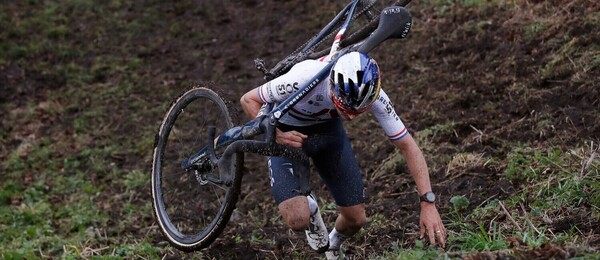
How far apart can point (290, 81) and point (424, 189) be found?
1.14 meters

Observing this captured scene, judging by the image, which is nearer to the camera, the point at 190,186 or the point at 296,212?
the point at 296,212

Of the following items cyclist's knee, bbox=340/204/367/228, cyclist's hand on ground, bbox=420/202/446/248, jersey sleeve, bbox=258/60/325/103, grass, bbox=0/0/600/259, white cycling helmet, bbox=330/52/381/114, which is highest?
white cycling helmet, bbox=330/52/381/114

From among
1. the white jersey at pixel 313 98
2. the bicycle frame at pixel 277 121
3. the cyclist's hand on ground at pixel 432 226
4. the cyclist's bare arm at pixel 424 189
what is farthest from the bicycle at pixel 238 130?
the cyclist's hand on ground at pixel 432 226

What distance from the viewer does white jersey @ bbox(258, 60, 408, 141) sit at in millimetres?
5441

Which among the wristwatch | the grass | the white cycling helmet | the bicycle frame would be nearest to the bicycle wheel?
the bicycle frame

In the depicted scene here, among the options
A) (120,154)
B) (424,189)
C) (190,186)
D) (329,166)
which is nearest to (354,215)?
(329,166)

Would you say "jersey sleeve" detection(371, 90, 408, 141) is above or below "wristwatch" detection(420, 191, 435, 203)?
above

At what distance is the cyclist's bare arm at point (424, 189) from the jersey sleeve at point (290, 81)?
2.44ft

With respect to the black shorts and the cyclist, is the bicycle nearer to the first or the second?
the cyclist

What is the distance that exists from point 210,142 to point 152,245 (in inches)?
85.7

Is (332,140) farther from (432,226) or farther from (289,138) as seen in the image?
(432,226)

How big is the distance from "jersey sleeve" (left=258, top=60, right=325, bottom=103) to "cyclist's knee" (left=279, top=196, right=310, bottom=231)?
718 millimetres

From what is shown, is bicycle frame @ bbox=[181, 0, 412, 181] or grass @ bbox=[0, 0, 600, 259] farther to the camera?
grass @ bbox=[0, 0, 600, 259]

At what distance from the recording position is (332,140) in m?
5.95
